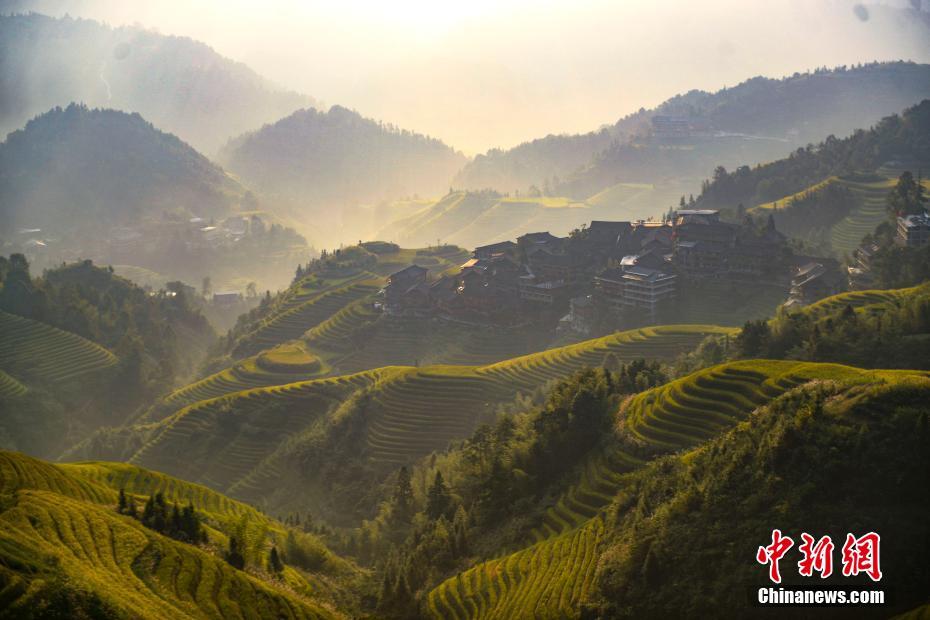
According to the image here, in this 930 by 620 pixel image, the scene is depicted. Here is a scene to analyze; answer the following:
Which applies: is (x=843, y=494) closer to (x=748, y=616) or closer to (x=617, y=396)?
(x=748, y=616)

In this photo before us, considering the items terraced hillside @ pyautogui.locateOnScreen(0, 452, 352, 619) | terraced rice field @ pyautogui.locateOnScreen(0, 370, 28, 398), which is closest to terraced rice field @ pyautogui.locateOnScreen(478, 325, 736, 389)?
terraced hillside @ pyautogui.locateOnScreen(0, 452, 352, 619)

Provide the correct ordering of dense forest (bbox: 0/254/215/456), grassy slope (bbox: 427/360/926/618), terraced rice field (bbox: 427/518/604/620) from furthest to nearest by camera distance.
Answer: dense forest (bbox: 0/254/215/456), grassy slope (bbox: 427/360/926/618), terraced rice field (bbox: 427/518/604/620)

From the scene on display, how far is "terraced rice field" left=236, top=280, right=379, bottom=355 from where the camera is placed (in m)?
70.1

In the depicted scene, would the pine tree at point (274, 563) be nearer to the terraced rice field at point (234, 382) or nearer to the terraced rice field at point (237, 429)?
the terraced rice field at point (237, 429)

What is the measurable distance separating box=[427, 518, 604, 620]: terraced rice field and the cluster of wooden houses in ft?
105

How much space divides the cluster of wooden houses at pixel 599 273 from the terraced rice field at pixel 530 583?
105ft

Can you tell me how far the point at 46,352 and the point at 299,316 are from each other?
20.5 meters

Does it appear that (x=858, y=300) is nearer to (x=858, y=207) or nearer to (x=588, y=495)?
(x=588, y=495)

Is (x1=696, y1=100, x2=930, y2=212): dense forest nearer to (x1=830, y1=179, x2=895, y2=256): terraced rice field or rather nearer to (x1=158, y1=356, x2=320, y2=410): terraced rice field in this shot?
(x1=830, y1=179, x2=895, y2=256): terraced rice field

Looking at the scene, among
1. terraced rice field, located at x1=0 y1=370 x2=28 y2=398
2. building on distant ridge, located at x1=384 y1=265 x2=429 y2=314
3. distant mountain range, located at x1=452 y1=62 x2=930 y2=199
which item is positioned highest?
distant mountain range, located at x1=452 y1=62 x2=930 y2=199

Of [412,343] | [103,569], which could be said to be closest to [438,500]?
[103,569]

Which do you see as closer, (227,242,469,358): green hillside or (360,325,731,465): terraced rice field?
(360,325,731,465): terraced rice field

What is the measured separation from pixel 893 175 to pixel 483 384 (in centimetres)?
4896

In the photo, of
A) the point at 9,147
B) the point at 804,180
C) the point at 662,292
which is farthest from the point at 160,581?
the point at 9,147
